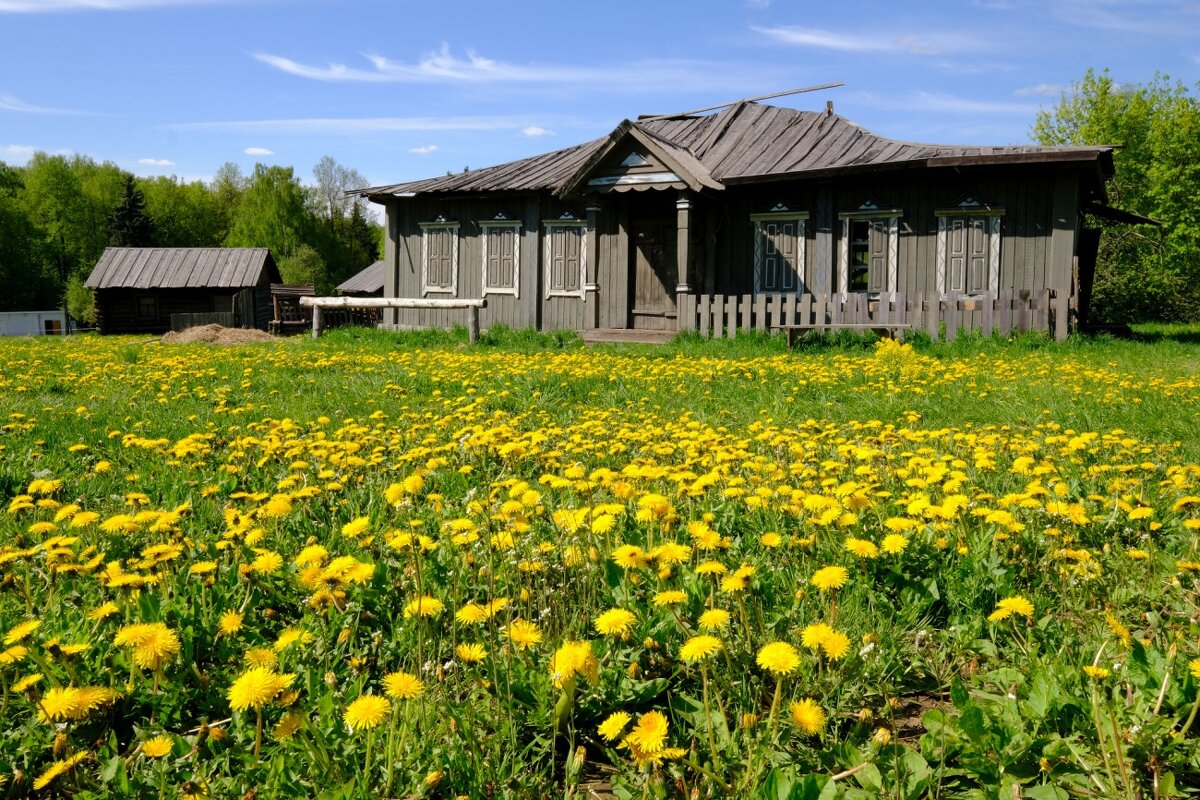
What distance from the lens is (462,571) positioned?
9.12 ft

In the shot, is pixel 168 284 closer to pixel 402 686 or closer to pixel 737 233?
pixel 737 233

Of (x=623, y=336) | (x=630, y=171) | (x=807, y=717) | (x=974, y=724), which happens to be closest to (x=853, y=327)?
(x=623, y=336)

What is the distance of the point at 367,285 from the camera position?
41250 mm

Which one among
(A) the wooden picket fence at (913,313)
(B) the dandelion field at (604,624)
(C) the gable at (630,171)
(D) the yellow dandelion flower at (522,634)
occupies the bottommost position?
(B) the dandelion field at (604,624)

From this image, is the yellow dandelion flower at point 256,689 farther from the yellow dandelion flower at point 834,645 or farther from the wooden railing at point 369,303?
the wooden railing at point 369,303

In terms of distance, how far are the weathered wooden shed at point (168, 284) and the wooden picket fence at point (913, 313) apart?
28.5m

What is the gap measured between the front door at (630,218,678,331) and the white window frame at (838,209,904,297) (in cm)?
344

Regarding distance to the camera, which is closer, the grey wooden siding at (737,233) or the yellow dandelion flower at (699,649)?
the yellow dandelion flower at (699,649)

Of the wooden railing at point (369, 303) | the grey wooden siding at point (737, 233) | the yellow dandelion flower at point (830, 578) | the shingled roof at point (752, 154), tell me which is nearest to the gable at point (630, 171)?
the shingled roof at point (752, 154)

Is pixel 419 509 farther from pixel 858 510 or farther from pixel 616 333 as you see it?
pixel 616 333

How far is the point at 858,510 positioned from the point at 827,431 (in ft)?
6.81

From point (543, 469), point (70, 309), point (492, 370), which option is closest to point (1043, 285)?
point (492, 370)

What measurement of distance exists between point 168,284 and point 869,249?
32.6 metres

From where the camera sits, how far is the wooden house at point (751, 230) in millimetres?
14602
